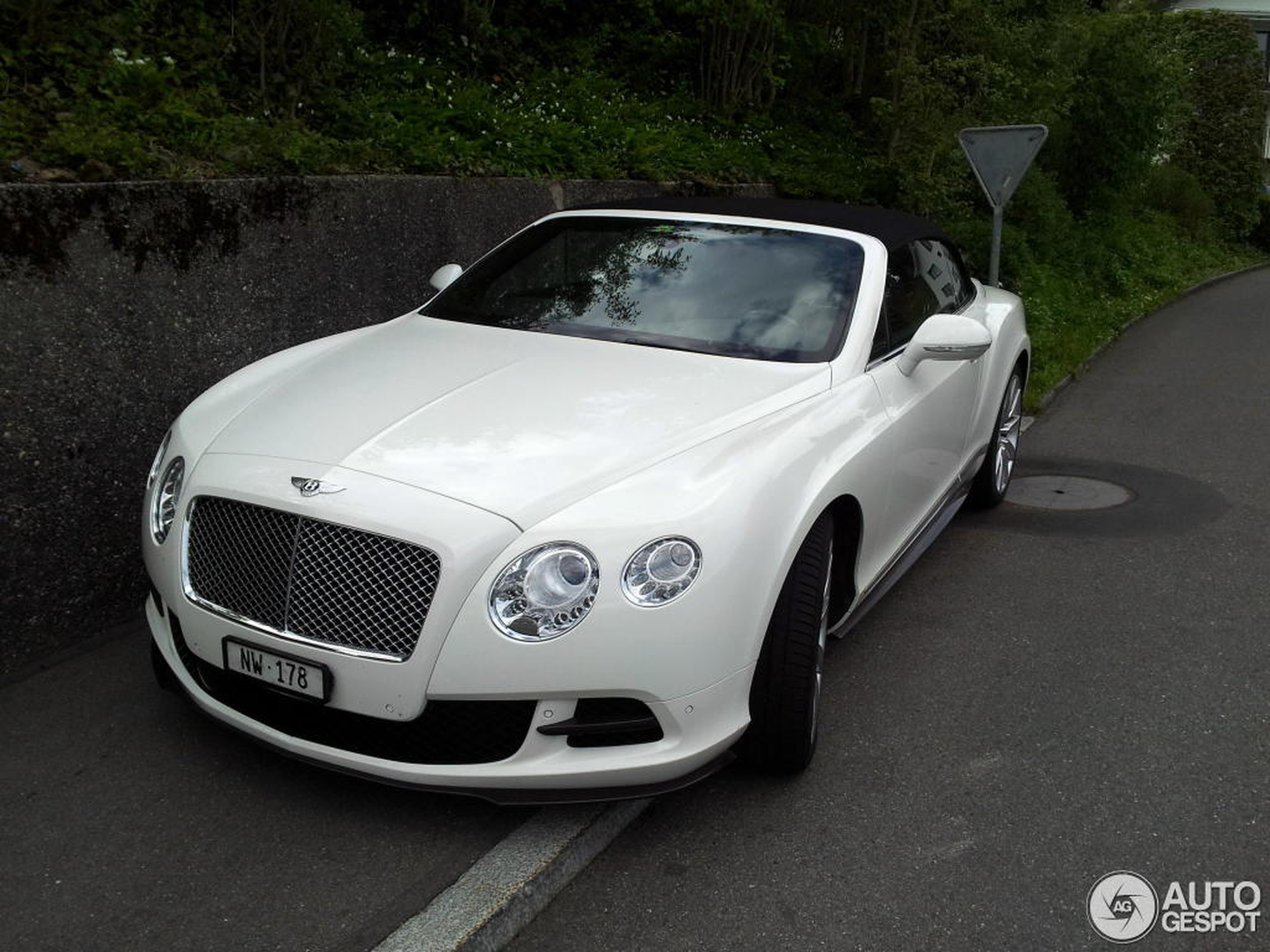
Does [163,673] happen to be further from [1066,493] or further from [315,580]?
[1066,493]

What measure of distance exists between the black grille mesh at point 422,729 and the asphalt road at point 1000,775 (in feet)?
1.43

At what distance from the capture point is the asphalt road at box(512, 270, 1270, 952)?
286cm

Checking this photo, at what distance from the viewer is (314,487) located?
2.99 meters

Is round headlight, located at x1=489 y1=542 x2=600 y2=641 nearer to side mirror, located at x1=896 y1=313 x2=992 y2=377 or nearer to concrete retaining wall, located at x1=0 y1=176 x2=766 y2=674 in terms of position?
side mirror, located at x1=896 y1=313 x2=992 y2=377

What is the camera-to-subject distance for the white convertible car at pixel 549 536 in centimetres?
283

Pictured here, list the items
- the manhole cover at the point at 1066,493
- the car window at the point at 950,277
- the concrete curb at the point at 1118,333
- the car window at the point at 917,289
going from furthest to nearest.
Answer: the concrete curb at the point at 1118,333
the manhole cover at the point at 1066,493
the car window at the point at 950,277
the car window at the point at 917,289

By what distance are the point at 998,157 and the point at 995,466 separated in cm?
371

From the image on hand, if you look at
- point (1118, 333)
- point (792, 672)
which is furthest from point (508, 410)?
point (1118, 333)

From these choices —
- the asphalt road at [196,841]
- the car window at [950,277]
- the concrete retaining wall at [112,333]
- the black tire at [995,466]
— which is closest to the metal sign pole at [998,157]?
the black tire at [995,466]

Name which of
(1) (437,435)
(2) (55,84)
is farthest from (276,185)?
(1) (437,435)

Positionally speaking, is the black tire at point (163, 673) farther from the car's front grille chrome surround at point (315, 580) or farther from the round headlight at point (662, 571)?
the round headlight at point (662, 571)

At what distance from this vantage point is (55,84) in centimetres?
556

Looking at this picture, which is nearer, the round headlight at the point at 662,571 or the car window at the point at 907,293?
the round headlight at the point at 662,571

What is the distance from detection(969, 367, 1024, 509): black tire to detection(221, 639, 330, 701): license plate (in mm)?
3820
